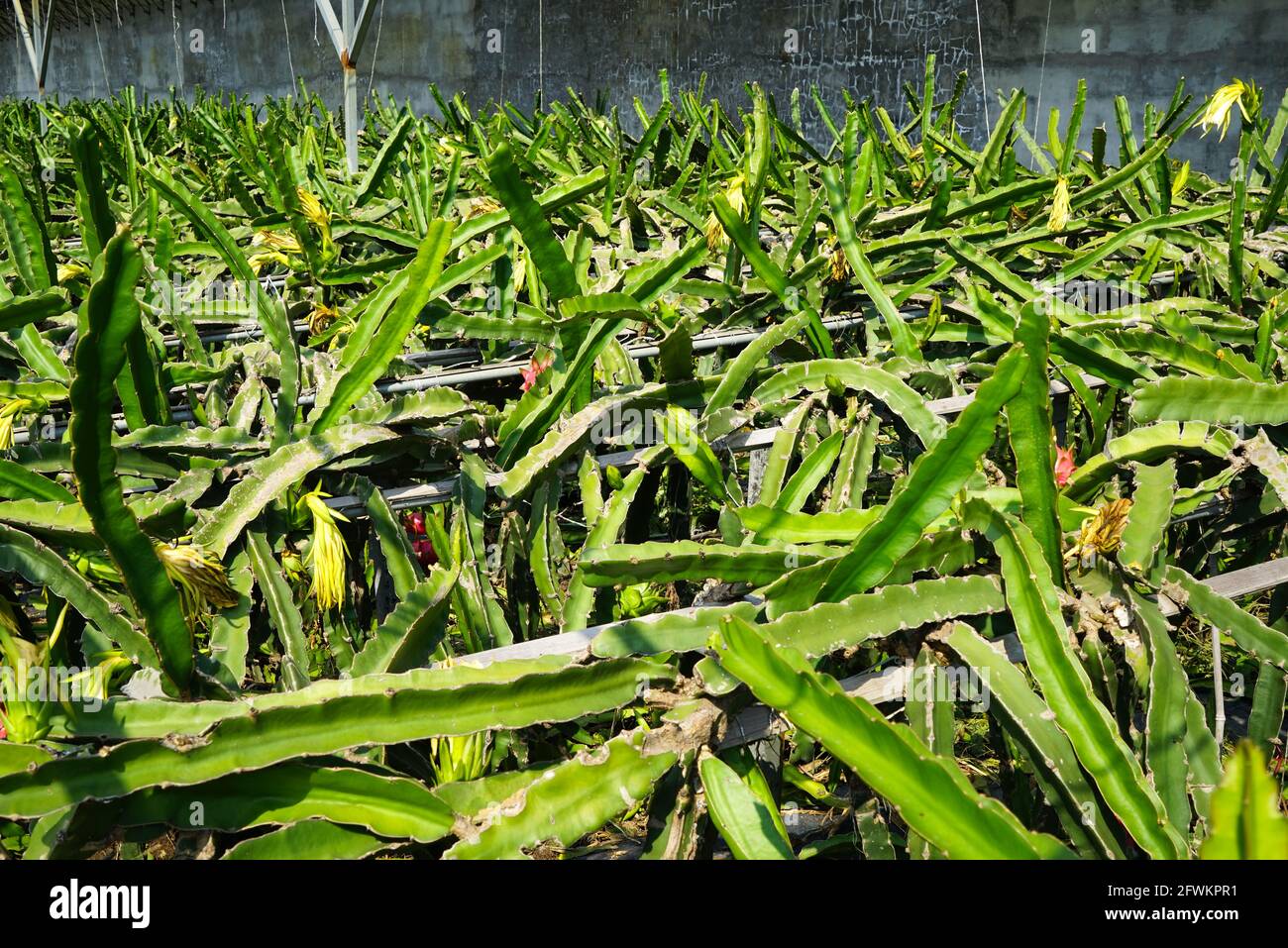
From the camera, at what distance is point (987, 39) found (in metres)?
6.32

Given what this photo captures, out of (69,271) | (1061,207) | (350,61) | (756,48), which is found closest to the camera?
(69,271)

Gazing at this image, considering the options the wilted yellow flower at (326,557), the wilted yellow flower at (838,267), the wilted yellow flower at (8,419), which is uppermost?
the wilted yellow flower at (838,267)

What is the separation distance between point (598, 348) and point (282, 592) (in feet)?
1.58

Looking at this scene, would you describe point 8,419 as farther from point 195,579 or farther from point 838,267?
point 838,267

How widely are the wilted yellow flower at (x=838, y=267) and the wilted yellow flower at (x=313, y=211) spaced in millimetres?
872

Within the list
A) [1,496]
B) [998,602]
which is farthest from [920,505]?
[1,496]

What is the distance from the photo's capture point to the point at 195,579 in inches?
35.3

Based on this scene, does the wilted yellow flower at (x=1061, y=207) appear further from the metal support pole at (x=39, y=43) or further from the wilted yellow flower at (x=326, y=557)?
the metal support pole at (x=39, y=43)

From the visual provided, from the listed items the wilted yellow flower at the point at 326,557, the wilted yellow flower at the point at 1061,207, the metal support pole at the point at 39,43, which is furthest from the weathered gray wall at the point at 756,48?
the wilted yellow flower at the point at 326,557

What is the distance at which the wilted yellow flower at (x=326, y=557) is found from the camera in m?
1.02

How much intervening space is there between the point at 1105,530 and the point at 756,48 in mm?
7310

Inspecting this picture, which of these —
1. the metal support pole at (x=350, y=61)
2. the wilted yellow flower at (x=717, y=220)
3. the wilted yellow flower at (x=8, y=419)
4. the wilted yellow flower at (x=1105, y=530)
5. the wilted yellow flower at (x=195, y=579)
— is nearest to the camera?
the wilted yellow flower at (x=195, y=579)

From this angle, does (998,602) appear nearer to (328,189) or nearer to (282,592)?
(282,592)

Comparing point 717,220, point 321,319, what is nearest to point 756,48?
point 717,220
